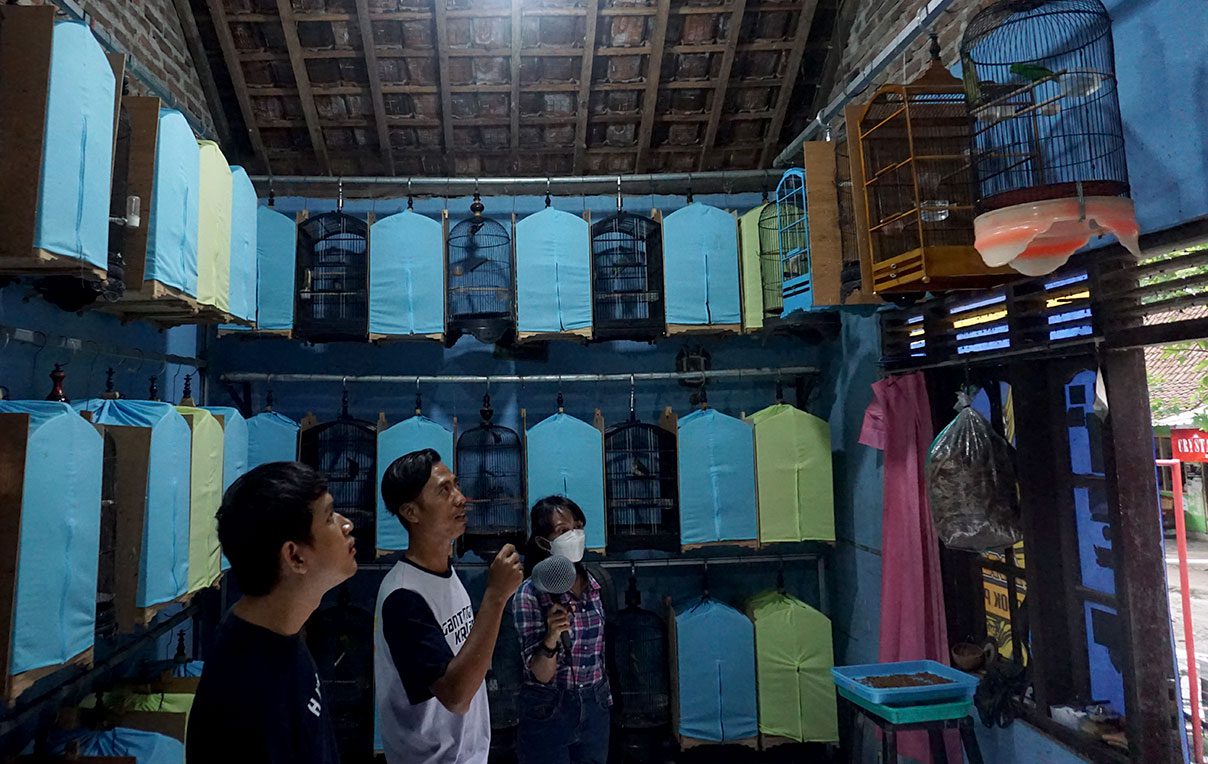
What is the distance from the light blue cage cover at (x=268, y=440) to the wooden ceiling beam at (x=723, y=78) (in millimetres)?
3370

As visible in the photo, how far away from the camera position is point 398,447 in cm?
445

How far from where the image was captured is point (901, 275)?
283 cm

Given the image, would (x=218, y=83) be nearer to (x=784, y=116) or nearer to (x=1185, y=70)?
(x=784, y=116)

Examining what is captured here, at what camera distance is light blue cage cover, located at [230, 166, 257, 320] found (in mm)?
3982

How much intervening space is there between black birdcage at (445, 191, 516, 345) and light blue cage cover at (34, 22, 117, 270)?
7.30 ft

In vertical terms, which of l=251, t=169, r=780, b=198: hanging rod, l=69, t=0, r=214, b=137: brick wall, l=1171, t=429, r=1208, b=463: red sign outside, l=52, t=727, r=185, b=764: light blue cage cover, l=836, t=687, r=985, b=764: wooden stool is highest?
l=69, t=0, r=214, b=137: brick wall

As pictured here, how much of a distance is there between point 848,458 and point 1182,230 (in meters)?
2.65

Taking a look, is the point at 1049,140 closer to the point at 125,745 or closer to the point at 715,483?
the point at 715,483

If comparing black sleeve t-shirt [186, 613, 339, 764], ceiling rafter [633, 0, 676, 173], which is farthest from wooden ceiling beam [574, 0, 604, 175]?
black sleeve t-shirt [186, 613, 339, 764]

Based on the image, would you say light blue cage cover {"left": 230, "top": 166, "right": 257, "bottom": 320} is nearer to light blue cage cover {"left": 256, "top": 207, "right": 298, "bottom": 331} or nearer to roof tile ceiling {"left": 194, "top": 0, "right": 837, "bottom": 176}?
light blue cage cover {"left": 256, "top": 207, "right": 298, "bottom": 331}

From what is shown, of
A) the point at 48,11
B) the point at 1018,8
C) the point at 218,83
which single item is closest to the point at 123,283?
the point at 48,11

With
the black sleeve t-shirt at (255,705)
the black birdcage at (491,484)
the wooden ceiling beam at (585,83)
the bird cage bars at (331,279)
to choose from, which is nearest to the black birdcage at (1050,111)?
the black sleeve t-shirt at (255,705)

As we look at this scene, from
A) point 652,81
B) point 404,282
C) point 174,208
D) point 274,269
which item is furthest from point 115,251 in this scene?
point 652,81

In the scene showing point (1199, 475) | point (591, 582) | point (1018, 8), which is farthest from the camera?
point (1199, 475)
